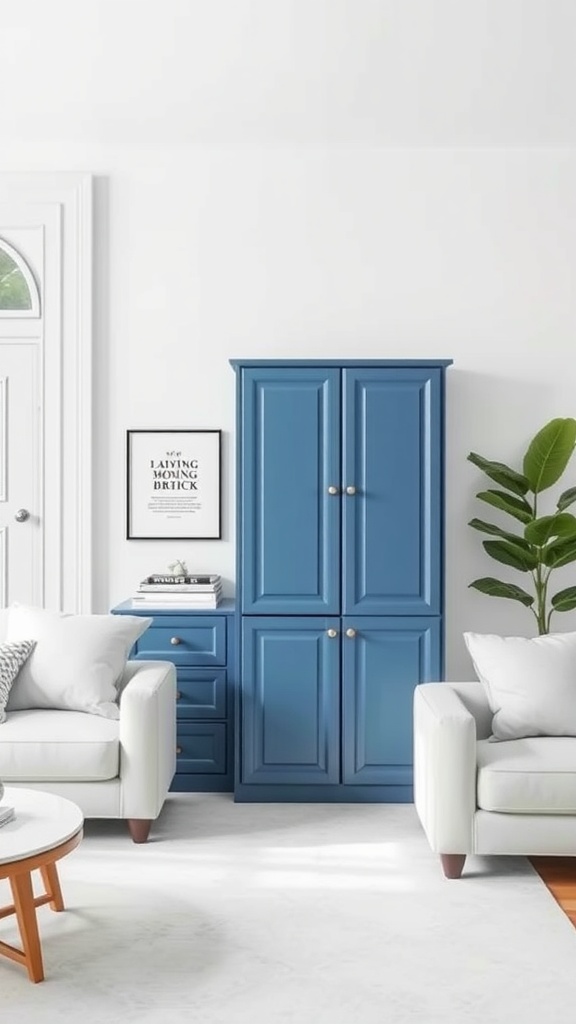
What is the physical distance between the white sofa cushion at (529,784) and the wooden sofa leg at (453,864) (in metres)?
0.19

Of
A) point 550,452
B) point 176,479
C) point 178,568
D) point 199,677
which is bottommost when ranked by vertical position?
point 199,677

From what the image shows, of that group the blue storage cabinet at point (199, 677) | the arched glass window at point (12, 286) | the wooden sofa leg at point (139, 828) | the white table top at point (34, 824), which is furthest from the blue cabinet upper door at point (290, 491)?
the white table top at point (34, 824)

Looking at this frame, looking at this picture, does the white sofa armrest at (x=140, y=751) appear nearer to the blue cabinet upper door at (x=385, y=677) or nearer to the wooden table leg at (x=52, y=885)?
the wooden table leg at (x=52, y=885)

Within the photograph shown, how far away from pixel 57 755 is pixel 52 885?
612 millimetres

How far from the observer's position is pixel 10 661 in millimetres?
3680

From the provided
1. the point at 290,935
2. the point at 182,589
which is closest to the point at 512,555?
the point at 182,589

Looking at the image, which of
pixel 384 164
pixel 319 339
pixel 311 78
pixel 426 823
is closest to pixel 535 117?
pixel 384 164

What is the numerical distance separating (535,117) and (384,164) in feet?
2.27

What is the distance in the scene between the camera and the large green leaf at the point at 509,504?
14.0 feet

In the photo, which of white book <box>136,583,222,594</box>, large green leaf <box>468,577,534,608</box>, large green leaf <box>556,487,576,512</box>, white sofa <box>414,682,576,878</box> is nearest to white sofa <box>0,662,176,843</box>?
white book <box>136,583,222,594</box>

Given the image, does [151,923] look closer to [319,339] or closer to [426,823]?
[426,823]

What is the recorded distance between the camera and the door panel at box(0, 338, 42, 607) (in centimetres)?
458

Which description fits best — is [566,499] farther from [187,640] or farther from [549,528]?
[187,640]

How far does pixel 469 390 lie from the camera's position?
14.9ft
